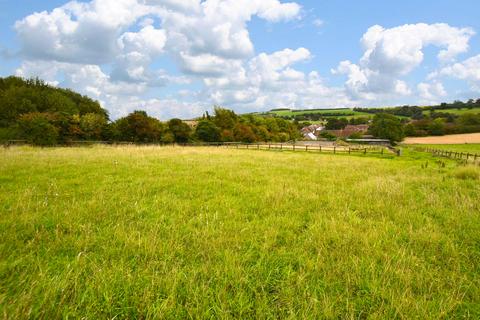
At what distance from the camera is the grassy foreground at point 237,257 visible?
2.64 meters

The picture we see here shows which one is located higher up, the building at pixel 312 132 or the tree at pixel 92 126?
the tree at pixel 92 126

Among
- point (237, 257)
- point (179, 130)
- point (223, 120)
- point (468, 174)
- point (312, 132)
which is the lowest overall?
point (468, 174)

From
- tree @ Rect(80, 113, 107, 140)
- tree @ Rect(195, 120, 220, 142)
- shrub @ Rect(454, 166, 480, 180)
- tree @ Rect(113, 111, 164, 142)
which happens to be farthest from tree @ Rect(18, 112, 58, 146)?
shrub @ Rect(454, 166, 480, 180)

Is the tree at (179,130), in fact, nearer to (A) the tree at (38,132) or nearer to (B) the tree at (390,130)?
(A) the tree at (38,132)

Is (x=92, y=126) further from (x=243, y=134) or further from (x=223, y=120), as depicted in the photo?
(x=243, y=134)

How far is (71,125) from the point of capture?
131ft

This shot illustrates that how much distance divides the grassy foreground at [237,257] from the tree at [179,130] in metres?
47.7

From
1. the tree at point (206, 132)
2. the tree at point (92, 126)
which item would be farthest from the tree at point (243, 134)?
the tree at point (92, 126)

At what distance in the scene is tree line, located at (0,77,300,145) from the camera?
111ft

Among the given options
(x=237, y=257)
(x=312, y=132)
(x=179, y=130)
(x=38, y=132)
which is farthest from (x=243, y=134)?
(x=312, y=132)

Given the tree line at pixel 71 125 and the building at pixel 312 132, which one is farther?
the building at pixel 312 132

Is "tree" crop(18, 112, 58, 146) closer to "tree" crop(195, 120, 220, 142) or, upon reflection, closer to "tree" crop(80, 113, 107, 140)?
"tree" crop(80, 113, 107, 140)

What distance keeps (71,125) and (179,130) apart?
19.6 m

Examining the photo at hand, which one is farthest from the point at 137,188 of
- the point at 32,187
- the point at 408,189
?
the point at 408,189
